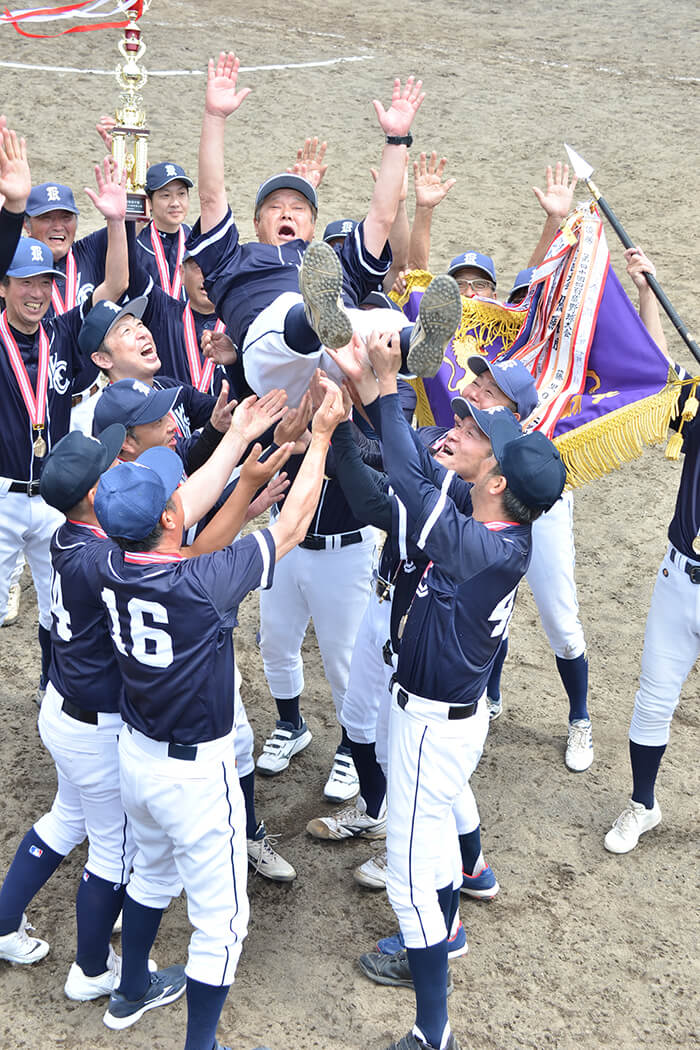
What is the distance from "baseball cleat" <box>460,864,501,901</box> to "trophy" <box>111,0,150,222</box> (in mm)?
3847

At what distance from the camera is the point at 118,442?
143 inches

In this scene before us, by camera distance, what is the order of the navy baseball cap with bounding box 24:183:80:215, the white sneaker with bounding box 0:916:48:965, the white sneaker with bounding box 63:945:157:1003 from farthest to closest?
1. the navy baseball cap with bounding box 24:183:80:215
2. the white sneaker with bounding box 0:916:48:965
3. the white sneaker with bounding box 63:945:157:1003

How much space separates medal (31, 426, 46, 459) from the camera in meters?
4.82

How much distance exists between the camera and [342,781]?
485 centimetres

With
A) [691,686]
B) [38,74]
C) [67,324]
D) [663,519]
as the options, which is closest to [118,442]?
[67,324]

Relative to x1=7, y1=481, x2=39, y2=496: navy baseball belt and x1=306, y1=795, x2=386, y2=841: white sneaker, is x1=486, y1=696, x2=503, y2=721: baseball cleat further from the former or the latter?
x1=7, y1=481, x2=39, y2=496: navy baseball belt

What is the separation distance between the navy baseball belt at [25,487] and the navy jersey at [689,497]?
2.77 m

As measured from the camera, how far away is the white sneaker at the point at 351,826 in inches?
181

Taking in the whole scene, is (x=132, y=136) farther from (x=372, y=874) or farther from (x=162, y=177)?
(x=372, y=874)

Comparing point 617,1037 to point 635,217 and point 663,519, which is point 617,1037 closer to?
point 663,519

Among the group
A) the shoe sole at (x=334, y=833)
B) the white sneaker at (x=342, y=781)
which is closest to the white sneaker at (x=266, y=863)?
the shoe sole at (x=334, y=833)

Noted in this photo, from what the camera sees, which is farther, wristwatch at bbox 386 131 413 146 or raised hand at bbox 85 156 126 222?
raised hand at bbox 85 156 126 222

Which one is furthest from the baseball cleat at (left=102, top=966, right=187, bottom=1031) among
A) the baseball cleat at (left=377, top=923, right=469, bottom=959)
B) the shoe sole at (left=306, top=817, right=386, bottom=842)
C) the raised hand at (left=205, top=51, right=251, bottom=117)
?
the raised hand at (left=205, top=51, right=251, bottom=117)

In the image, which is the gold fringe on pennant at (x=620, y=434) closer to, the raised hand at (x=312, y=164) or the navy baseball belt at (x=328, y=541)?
the navy baseball belt at (x=328, y=541)
